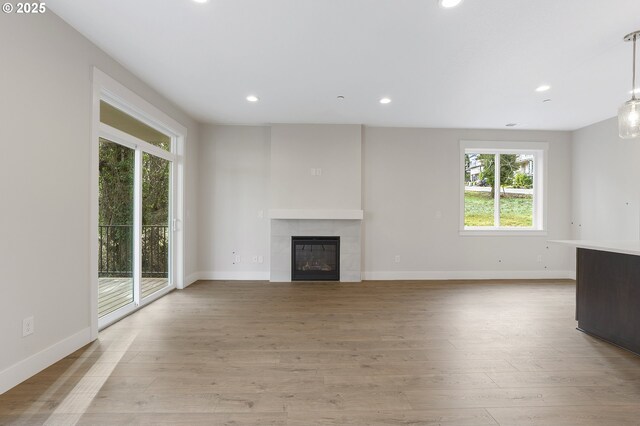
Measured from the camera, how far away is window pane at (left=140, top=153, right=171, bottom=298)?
11.9 feet

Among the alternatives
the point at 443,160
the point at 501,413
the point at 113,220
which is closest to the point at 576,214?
the point at 443,160

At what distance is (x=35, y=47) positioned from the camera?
79.7 inches

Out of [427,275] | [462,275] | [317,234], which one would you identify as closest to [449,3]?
[317,234]

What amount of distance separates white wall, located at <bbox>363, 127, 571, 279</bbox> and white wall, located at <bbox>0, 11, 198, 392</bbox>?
3.89 meters

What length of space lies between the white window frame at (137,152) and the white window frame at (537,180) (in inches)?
188

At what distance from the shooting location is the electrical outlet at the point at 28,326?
1.95 m

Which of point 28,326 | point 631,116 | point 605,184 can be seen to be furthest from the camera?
point 605,184

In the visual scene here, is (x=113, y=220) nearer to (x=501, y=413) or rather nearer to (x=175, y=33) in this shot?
(x=175, y=33)

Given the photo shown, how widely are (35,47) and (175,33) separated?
95 centimetres

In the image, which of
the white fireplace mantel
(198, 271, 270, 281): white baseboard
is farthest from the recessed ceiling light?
(198, 271, 270, 281): white baseboard

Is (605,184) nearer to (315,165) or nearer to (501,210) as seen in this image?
(501,210)

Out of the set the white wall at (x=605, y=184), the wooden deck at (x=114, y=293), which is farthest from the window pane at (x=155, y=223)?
the white wall at (x=605, y=184)

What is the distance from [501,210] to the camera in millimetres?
5312

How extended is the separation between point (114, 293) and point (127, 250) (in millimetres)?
482
